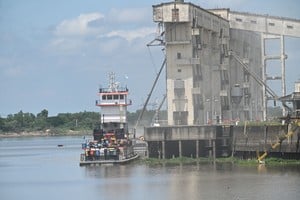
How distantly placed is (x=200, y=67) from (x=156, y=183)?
30804 mm

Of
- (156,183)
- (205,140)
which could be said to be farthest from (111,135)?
(156,183)

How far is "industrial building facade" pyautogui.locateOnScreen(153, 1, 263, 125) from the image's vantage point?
88.4m

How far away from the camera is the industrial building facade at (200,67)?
88.4m

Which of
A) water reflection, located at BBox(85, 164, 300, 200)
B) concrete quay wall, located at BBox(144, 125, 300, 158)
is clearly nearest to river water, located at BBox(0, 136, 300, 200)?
water reflection, located at BBox(85, 164, 300, 200)

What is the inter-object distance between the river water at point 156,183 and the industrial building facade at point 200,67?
11382mm

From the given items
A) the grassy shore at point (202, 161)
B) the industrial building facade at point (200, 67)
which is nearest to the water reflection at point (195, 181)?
the grassy shore at point (202, 161)

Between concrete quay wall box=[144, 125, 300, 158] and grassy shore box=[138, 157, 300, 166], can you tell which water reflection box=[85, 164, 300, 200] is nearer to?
grassy shore box=[138, 157, 300, 166]

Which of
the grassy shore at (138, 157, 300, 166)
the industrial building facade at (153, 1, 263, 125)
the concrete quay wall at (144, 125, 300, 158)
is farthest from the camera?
the industrial building facade at (153, 1, 263, 125)

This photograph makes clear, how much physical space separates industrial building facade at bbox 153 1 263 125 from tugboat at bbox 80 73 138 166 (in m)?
5.74

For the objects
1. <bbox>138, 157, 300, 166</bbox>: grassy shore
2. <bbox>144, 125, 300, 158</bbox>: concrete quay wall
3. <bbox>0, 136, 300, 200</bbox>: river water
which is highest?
<bbox>144, 125, 300, 158</bbox>: concrete quay wall

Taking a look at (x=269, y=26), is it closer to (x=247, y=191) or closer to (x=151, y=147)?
(x=151, y=147)

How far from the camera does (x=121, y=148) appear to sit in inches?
3322

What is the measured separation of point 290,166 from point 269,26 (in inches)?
1593

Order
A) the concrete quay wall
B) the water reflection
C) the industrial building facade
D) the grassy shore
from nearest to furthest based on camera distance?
the water reflection, the grassy shore, the concrete quay wall, the industrial building facade
